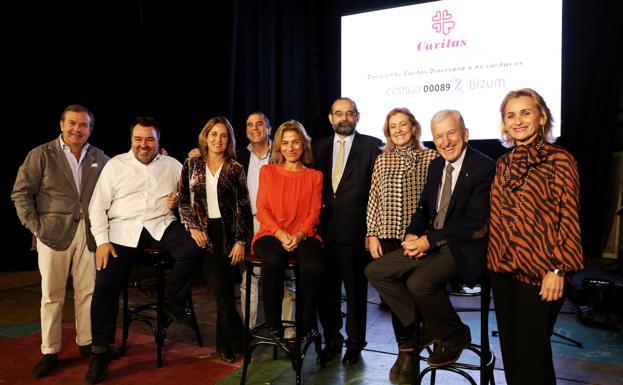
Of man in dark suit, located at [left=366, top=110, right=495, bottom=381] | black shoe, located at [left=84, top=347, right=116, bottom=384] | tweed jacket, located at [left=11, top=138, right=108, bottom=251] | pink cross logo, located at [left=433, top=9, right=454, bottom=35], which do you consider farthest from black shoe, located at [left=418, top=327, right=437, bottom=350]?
pink cross logo, located at [left=433, top=9, right=454, bottom=35]

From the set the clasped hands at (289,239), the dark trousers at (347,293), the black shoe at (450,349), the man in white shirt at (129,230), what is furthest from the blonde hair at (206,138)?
the black shoe at (450,349)

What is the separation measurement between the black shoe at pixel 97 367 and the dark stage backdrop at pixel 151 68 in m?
3.12

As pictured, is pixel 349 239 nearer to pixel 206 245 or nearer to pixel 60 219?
pixel 206 245

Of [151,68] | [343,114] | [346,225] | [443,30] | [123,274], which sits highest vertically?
[443,30]

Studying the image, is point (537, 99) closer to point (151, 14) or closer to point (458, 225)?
point (458, 225)

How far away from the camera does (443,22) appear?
468 centimetres

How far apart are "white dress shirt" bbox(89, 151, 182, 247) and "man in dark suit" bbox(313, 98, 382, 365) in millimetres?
968

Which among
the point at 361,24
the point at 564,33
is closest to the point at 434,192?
the point at 564,33

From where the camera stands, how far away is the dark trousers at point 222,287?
2.90m

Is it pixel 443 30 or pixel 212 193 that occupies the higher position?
pixel 443 30

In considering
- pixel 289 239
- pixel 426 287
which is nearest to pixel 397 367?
pixel 426 287

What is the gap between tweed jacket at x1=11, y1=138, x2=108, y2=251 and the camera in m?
2.79

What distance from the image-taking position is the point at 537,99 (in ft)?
6.48

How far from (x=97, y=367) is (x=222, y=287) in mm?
778
